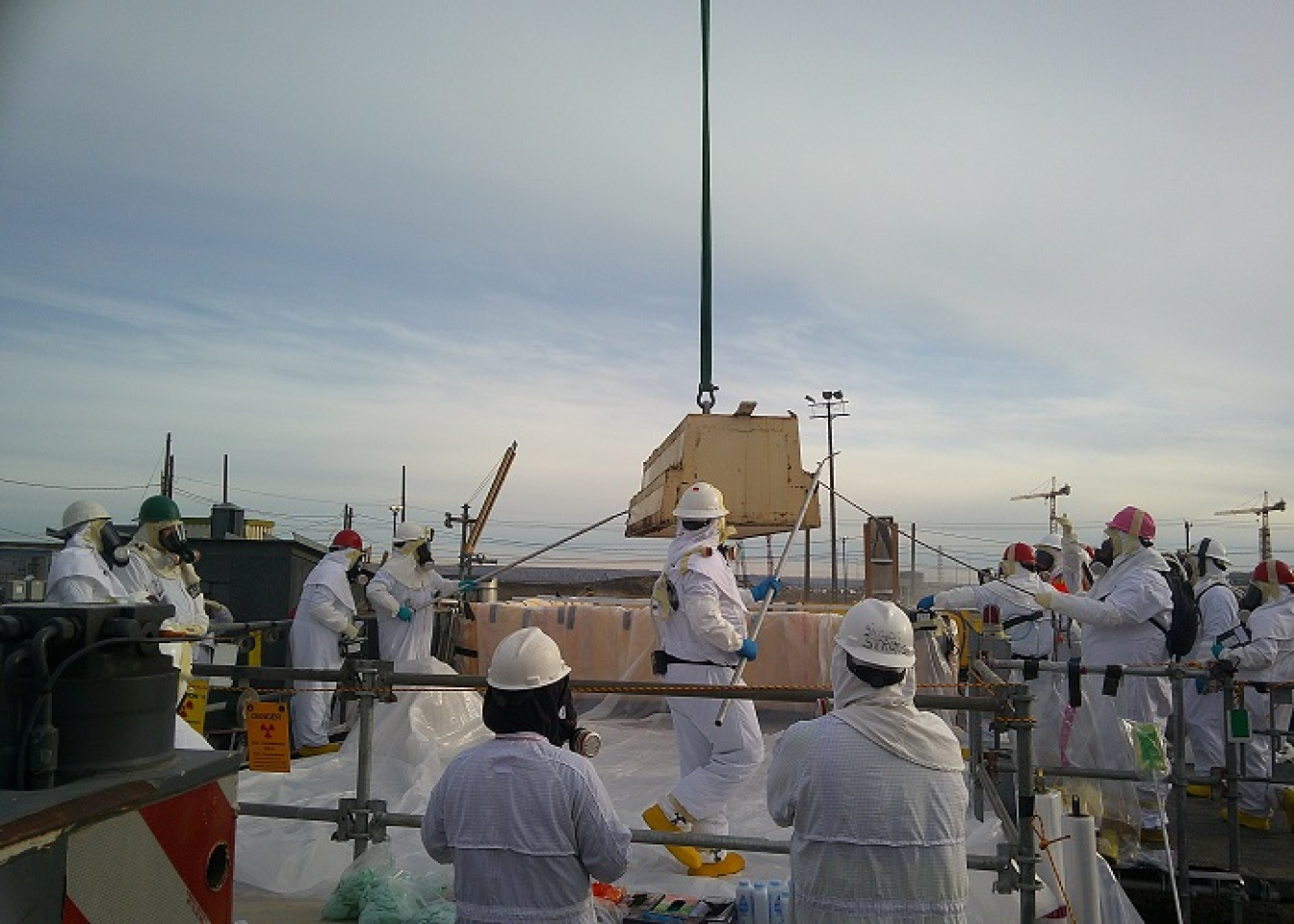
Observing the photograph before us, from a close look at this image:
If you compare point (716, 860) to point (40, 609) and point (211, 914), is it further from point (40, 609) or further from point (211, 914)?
point (40, 609)

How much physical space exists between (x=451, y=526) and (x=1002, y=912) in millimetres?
8751

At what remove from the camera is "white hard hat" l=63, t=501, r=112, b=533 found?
6.02 meters

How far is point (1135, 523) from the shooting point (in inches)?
294

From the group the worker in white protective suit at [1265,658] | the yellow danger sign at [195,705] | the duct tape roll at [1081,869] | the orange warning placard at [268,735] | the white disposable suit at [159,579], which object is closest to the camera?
the duct tape roll at [1081,869]

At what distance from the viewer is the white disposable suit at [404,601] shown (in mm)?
9469

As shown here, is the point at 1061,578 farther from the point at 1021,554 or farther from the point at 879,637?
the point at 879,637

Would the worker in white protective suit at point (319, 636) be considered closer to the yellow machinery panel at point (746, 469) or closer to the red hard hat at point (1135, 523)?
the yellow machinery panel at point (746, 469)

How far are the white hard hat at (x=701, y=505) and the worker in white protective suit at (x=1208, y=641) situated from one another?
160 inches

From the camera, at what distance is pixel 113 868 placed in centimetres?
203

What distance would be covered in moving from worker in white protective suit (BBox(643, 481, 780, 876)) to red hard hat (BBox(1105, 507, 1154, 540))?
2.94 metres

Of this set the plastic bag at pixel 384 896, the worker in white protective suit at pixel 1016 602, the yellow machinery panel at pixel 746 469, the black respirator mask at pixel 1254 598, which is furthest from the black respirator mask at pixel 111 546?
the black respirator mask at pixel 1254 598

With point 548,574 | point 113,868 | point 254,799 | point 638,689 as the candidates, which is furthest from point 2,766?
A: point 548,574

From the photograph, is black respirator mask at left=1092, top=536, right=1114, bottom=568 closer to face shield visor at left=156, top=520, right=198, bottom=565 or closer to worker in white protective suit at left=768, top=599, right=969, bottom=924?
worker in white protective suit at left=768, top=599, right=969, bottom=924

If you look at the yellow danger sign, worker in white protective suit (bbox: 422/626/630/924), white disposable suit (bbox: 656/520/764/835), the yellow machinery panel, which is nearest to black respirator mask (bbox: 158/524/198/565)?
the yellow danger sign
